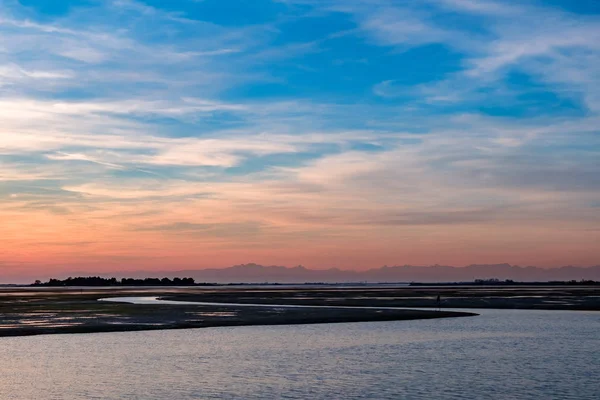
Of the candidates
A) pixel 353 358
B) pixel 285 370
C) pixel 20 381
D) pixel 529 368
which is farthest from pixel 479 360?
pixel 20 381

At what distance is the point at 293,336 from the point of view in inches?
1847

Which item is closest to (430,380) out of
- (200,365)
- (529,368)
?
(529,368)

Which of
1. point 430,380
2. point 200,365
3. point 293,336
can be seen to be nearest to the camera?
point 430,380

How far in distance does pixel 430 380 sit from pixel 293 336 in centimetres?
1922

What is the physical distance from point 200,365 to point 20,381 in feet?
27.4

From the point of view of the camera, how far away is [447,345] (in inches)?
1628

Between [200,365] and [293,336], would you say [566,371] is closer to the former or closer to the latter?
[200,365]

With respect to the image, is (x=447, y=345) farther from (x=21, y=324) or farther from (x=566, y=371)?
(x=21, y=324)

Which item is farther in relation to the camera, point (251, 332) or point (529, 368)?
point (251, 332)

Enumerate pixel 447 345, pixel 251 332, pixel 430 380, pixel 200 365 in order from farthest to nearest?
pixel 251 332
pixel 447 345
pixel 200 365
pixel 430 380

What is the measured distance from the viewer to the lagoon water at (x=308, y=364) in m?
26.5

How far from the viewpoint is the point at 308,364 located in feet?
111

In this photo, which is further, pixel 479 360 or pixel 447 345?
pixel 447 345

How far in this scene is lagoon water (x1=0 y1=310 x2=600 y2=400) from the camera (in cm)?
2645
